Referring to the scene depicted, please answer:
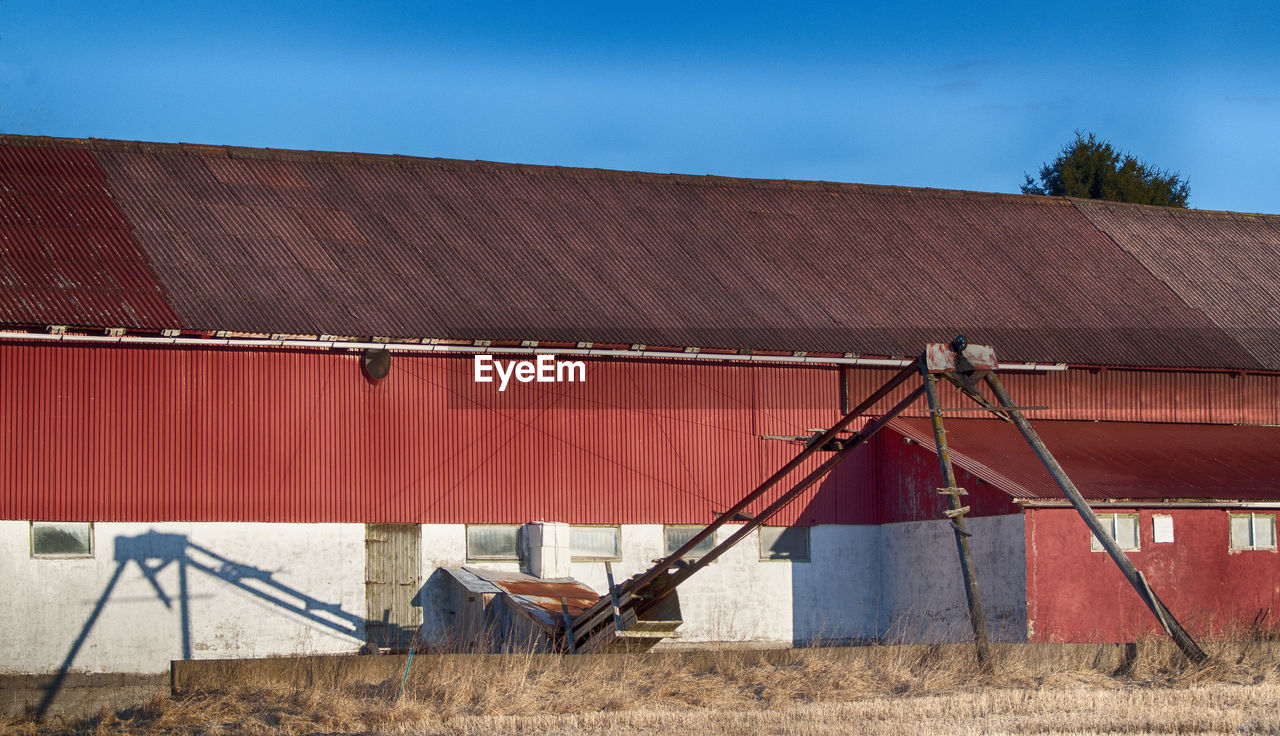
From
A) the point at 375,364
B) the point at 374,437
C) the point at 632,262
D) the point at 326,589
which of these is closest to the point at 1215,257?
the point at 632,262

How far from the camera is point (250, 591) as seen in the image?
2406 centimetres

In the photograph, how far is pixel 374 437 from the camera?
25.5 m

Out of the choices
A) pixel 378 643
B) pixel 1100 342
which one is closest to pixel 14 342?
pixel 378 643

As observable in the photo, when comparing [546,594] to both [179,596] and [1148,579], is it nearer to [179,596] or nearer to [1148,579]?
[179,596]

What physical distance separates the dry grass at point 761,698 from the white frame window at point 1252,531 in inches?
266

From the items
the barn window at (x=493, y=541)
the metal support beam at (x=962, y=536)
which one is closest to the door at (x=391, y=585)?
the barn window at (x=493, y=541)

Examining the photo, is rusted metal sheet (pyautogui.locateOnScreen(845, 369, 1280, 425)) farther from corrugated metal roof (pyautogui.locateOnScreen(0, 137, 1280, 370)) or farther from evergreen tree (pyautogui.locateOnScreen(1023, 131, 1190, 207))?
evergreen tree (pyautogui.locateOnScreen(1023, 131, 1190, 207))

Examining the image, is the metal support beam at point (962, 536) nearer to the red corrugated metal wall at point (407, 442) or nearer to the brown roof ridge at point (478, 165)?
the red corrugated metal wall at point (407, 442)

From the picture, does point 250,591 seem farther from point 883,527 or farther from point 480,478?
point 883,527

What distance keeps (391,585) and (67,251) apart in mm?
7839

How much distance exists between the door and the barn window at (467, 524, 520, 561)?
3.21ft

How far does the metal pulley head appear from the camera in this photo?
25516 millimetres

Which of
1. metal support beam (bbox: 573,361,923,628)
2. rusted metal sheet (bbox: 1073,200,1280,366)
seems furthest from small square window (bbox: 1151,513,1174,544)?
metal support beam (bbox: 573,361,923,628)

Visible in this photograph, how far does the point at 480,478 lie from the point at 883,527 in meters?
7.64
